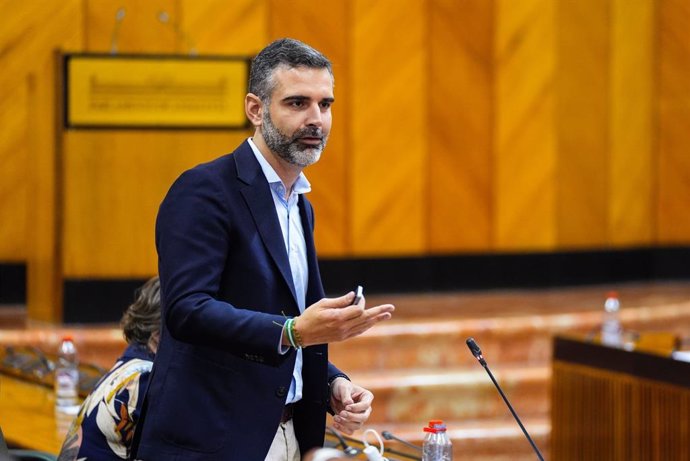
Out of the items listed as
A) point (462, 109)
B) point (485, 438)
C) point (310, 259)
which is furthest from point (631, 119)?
point (310, 259)

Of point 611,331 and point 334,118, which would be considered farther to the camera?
point 334,118

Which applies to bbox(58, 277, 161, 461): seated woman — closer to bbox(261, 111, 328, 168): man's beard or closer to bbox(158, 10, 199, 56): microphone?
bbox(261, 111, 328, 168): man's beard

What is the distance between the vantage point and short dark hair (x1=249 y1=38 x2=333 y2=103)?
1.90m

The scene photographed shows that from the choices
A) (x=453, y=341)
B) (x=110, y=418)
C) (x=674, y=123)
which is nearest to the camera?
(x=110, y=418)

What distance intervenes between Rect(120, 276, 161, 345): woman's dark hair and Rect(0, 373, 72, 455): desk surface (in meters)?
0.43


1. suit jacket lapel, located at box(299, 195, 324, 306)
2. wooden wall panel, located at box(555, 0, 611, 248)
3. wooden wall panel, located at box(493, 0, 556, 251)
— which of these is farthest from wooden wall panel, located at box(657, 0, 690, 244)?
suit jacket lapel, located at box(299, 195, 324, 306)

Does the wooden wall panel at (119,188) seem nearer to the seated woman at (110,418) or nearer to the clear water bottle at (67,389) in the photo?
the clear water bottle at (67,389)

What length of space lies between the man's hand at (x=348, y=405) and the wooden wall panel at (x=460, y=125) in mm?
5449

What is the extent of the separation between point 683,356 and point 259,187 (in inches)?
108

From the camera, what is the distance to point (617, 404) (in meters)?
4.54

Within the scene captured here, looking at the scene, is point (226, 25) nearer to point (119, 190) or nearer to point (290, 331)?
point (119, 190)

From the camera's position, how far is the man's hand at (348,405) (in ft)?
6.62

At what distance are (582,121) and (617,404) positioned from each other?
3.46 meters

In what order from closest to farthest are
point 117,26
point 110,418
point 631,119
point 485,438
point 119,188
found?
1. point 110,418
2. point 485,438
3. point 119,188
4. point 117,26
5. point 631,119
